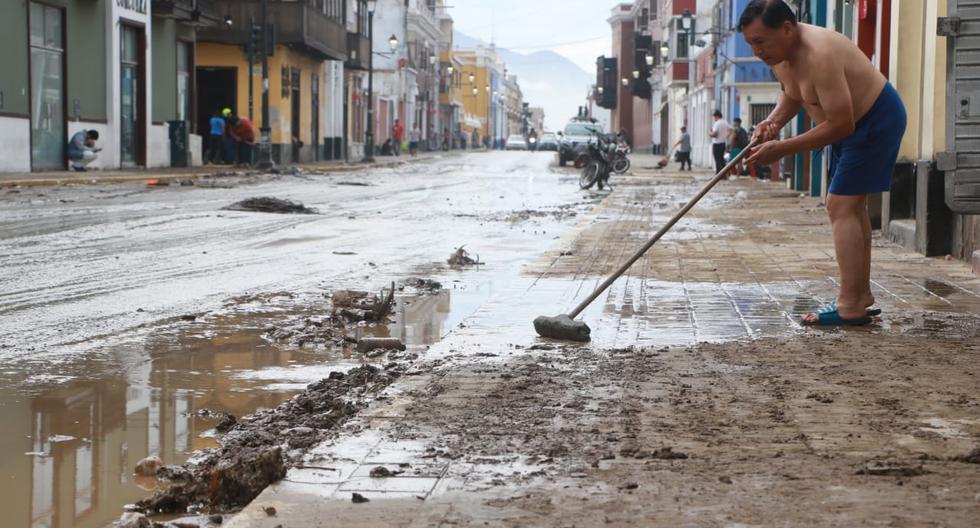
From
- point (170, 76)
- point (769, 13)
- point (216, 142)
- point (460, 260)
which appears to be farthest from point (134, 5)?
point (769, 13)

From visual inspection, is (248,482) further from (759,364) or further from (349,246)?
(349,246)

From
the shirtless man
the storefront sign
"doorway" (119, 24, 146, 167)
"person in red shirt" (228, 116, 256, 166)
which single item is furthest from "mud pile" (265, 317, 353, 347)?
"person in red shirt" (228, 116, 256, 166)

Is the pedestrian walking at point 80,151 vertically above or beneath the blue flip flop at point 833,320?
above

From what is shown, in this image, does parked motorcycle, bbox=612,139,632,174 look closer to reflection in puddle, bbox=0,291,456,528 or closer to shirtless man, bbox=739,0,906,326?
shirtless man, bbox=739,0,906,326

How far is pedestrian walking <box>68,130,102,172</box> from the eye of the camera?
28.4 m

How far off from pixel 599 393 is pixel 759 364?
3.11 feet

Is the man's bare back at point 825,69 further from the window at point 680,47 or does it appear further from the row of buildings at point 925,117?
the window at point 680,47

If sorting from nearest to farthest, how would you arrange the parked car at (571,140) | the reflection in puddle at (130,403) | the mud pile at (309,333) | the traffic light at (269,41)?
the reflection in puddle at (130,403)
the mud pile at (309,333)
the traffic light at (269,41)
the parked car at (571,140)

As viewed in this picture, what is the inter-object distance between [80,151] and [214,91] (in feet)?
50.9

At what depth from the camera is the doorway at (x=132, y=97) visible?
32.2 metres

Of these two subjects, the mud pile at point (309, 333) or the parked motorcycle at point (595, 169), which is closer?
the mud pile at point (309, 333)

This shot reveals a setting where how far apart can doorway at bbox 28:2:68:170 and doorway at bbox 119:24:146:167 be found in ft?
11.3

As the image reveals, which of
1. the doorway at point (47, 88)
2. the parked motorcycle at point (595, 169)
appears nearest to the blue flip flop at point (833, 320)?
the parked motorcycle at point (595, 169)

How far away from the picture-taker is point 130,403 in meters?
5.04
